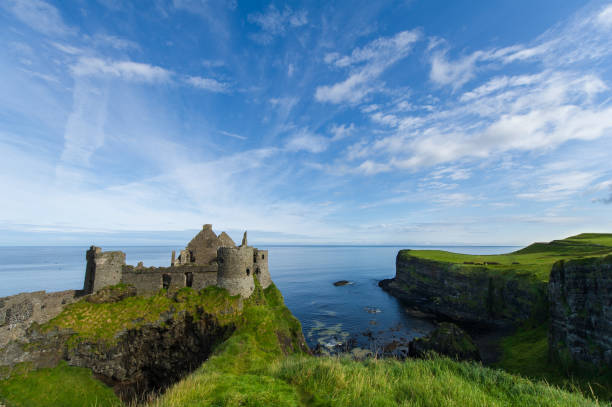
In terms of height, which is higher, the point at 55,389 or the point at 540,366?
the point at 55,389

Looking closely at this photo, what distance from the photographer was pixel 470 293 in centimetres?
6066

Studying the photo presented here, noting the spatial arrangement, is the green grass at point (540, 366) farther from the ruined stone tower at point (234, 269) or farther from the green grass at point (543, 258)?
the ruined stone tower at point (234, 269)

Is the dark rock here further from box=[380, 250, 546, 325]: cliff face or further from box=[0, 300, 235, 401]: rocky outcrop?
box=[0, 300, 235, 401]: rocky outcrop

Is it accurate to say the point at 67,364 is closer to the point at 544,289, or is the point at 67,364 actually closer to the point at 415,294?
the point at 544,289

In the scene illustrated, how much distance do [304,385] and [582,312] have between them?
105 feet

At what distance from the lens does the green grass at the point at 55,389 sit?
61.3 ft

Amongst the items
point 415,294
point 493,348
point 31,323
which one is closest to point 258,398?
point 31,323

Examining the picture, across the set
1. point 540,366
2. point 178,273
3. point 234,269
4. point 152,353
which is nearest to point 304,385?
point 234,269

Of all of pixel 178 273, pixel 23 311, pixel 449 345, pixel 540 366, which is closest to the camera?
pixel 23 311

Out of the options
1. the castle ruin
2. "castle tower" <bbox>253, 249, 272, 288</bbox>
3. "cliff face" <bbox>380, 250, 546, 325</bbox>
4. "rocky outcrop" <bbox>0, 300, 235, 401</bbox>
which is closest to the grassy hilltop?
"rocky outcrop" <bbox>0, 300, 235, 401</bbox>

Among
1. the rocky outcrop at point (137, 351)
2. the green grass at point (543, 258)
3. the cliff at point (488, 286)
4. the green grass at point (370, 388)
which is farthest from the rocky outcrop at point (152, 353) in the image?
the green grass at point (543, 258)

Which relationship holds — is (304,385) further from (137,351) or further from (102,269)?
(102,269)

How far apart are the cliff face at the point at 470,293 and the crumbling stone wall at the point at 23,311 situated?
67.5m

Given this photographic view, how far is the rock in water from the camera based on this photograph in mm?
34062
